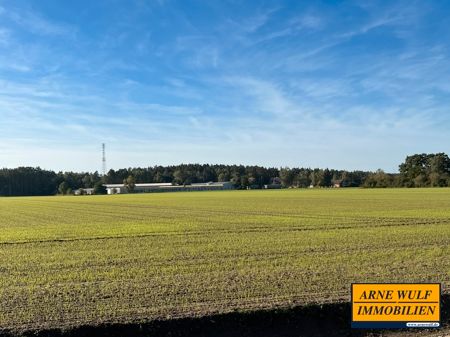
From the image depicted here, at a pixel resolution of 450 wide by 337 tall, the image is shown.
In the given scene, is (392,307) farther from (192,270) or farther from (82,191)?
(82,191)

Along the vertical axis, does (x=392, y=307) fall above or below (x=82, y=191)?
above

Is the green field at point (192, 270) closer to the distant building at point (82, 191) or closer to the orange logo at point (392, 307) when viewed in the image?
the orange logo at point (392, 307)

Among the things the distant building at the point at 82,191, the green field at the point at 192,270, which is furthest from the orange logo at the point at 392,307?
the distant building at the point at 82,191

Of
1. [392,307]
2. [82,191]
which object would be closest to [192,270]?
[392,307]

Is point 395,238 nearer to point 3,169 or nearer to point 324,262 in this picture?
point 324,262

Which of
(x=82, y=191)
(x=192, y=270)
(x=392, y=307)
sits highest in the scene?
(x=392, y=307)

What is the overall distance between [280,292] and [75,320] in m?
4.26

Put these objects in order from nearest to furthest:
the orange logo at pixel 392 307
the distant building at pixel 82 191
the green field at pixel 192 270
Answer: the orange logo at pixel 392 307 → the green field at pixel 192 270 → the distant building at pixel 82 191

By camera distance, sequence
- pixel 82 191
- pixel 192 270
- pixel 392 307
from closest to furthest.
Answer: pixel 392 307 < pixel 192 270 < pixel 82 191

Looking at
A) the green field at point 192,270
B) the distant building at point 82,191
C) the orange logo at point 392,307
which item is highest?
the orange logo at point 392,307

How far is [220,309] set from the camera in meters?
8.77

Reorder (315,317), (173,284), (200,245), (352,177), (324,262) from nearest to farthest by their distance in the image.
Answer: (315,317) → (173,284) → (324,262) → (200,245) → (352,177)

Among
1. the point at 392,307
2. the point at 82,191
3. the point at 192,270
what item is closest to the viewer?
the point at 392,307

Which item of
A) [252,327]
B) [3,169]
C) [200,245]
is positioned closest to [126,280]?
[252,327]
